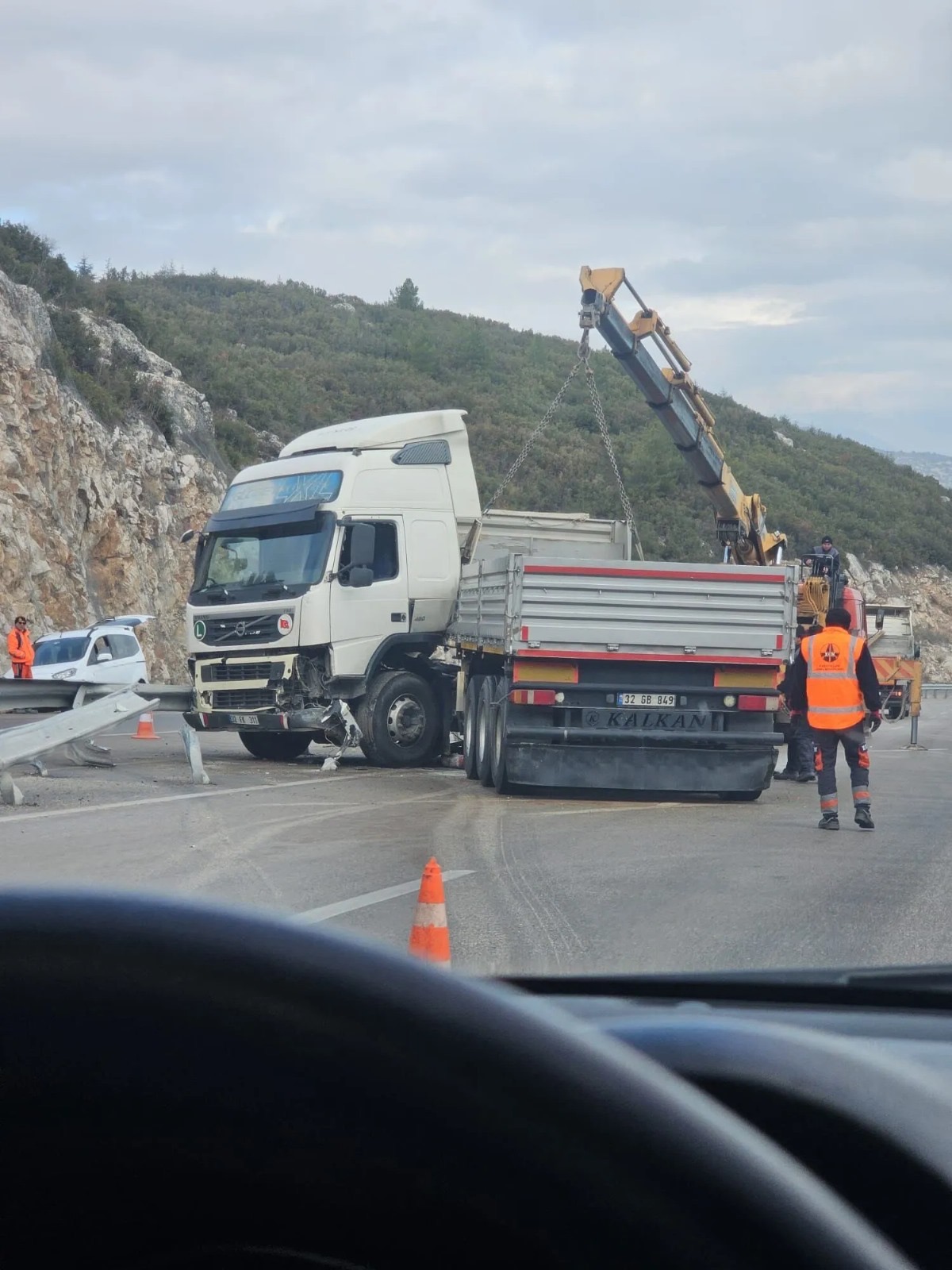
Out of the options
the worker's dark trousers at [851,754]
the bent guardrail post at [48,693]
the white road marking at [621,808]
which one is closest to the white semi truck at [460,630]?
the white road marking at [621,808]

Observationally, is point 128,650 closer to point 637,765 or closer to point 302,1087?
point 637,765

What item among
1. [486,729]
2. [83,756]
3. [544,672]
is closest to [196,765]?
[83,756]

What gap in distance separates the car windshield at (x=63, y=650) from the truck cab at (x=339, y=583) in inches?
365

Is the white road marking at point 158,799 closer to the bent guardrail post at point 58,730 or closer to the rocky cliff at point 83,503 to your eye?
the bent guardrail post at point 58,730

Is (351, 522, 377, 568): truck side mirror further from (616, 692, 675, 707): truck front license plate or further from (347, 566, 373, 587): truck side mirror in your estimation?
(616, 692, 675, 707): truck front license plate

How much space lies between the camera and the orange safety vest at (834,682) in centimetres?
1206

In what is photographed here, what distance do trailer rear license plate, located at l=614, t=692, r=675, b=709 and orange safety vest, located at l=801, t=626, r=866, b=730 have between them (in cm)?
155

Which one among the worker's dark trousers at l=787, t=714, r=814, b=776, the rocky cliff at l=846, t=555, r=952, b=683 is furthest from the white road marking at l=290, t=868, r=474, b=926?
the rocky cliff at l=846, t=555, r=952, b=683

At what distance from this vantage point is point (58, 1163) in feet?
2.76

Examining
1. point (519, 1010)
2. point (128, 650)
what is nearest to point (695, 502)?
point (128, 650)

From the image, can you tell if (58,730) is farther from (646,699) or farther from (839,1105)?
(839,1105)

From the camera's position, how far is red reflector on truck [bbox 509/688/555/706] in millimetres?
13211

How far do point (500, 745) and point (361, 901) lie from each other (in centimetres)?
606

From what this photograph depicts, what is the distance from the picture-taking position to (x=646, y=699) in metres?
13.5
